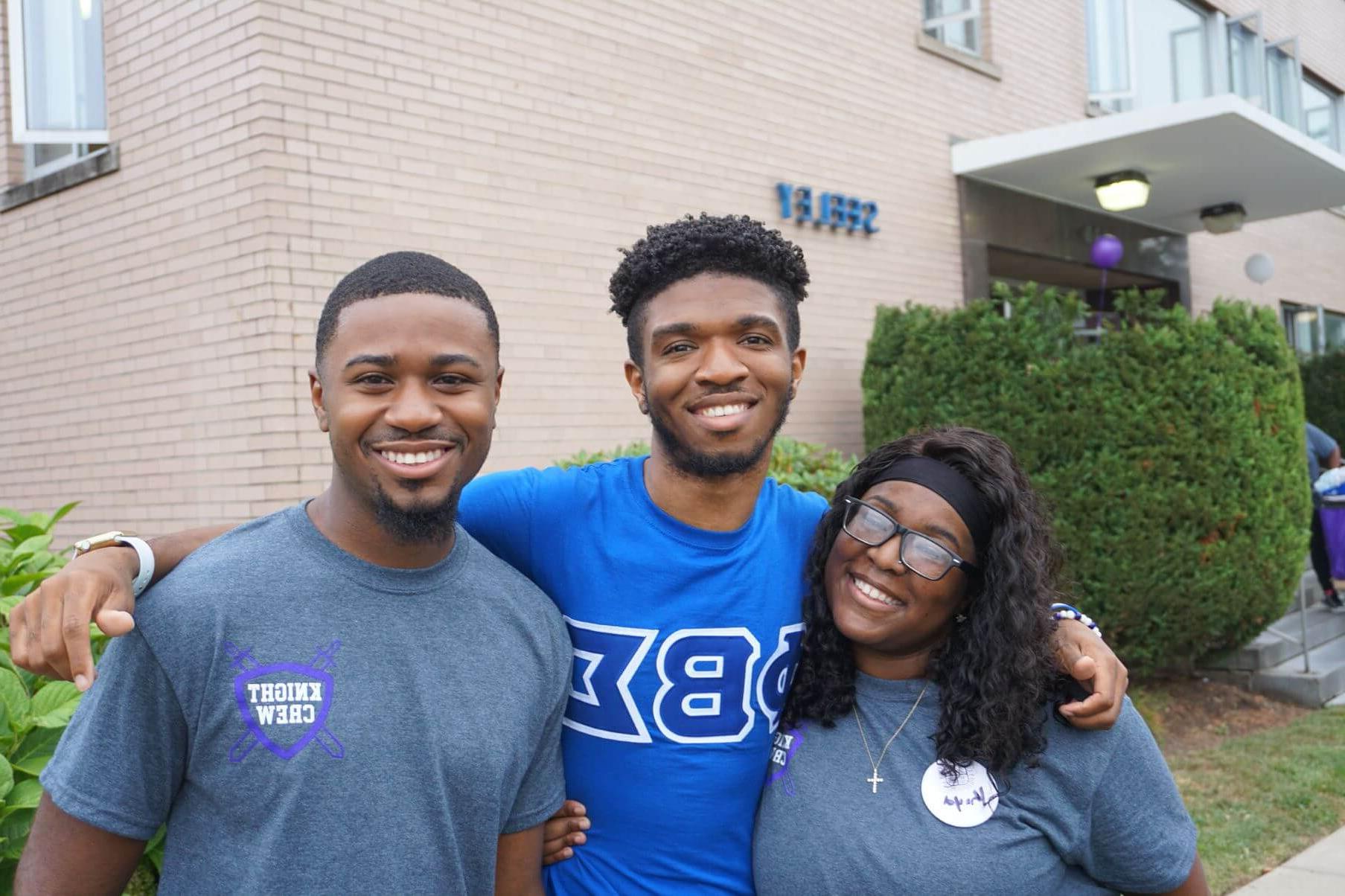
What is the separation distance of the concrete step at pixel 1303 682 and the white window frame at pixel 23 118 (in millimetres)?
8234

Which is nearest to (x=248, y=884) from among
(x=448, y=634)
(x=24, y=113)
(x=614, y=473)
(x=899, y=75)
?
(x=448, y=634)

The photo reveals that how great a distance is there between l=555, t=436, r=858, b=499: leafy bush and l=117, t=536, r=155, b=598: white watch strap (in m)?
3.22

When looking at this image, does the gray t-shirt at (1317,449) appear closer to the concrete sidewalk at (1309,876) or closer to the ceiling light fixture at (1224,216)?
the ceiling light fixture at (1224,216)

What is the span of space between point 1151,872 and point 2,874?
2177 mm

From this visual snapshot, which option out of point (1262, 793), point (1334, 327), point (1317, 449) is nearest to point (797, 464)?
point (1262, 793)

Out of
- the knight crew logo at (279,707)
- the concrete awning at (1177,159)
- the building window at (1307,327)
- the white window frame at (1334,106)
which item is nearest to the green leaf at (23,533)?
the knight crew logo at (279,707)

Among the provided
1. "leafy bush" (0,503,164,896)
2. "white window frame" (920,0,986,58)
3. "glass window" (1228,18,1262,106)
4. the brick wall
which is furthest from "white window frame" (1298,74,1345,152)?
"leafy bush" (0,503,164,896)

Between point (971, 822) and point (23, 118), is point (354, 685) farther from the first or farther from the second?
point (23, 118)

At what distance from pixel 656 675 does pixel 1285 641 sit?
7.73 meters

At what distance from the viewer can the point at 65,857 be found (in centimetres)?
163

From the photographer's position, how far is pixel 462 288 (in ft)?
6.52

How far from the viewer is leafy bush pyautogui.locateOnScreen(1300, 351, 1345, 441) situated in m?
13.8

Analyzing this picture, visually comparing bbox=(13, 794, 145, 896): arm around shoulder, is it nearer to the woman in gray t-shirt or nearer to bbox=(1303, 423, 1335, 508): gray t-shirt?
the woman in gray t-shirt

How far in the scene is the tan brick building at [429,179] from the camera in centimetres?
552
